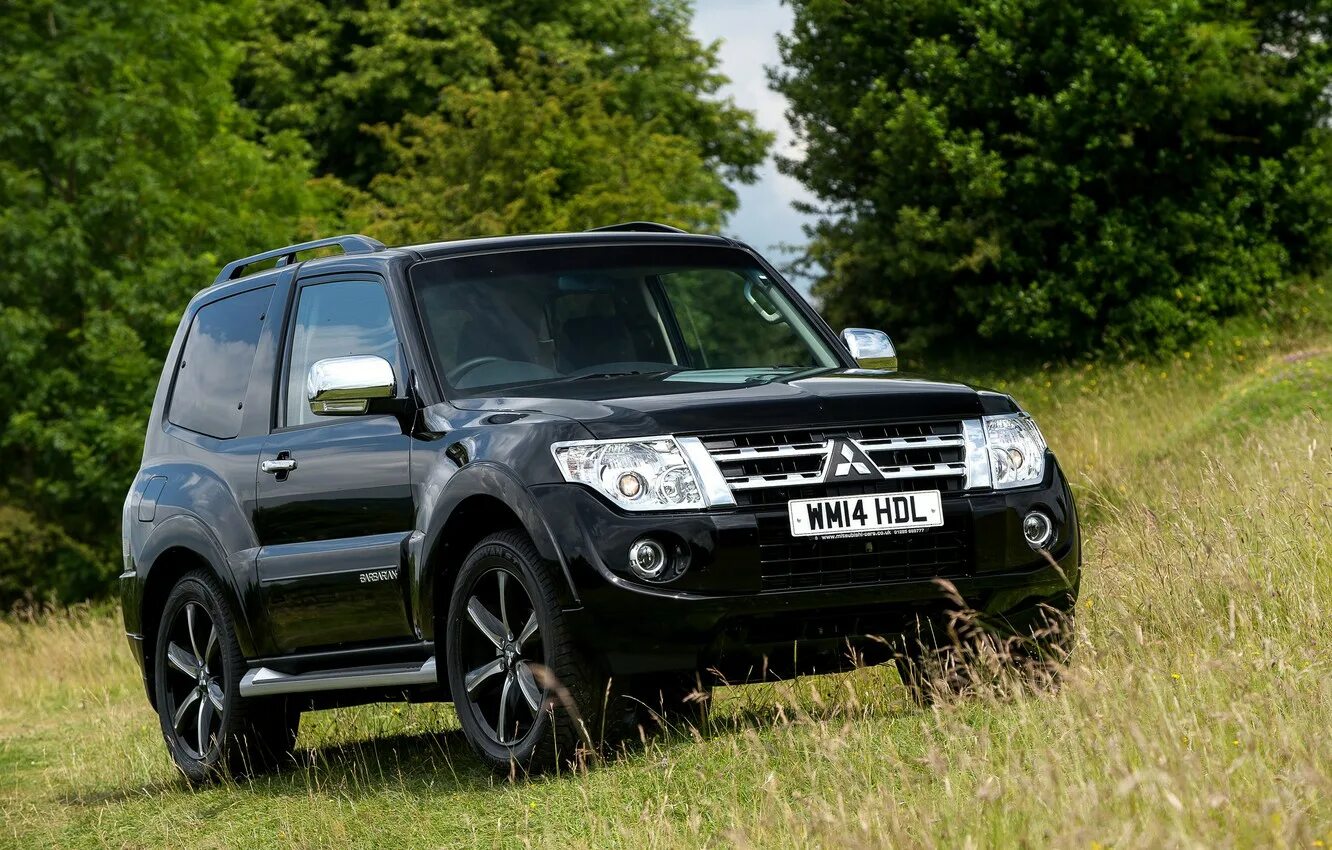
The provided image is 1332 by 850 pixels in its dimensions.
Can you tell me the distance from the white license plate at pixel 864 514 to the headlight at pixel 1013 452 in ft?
1.02

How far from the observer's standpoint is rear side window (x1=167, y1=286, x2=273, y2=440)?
28.8 feet

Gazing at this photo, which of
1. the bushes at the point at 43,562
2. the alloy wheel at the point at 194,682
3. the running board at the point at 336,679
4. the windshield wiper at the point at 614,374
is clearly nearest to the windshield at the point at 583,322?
the windshield wiper at the point at 614,374

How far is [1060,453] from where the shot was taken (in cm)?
1873

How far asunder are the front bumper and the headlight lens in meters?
0.04

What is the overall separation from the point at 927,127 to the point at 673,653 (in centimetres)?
2324

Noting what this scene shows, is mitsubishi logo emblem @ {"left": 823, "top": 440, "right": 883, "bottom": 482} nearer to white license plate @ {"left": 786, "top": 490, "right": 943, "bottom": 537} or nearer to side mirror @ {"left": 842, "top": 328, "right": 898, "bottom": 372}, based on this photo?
white license plate @ {"left": 786, "top": 490, "right": 943, "bottom": 537}

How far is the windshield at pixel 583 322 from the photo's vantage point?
753 cm

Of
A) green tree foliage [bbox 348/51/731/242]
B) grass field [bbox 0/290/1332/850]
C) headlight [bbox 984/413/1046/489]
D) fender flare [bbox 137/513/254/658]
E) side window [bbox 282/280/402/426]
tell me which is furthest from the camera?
green tree foliage [bbox 348/51/731/242]

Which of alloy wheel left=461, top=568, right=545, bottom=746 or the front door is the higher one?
the front door

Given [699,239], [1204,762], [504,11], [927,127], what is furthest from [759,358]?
[504,11]

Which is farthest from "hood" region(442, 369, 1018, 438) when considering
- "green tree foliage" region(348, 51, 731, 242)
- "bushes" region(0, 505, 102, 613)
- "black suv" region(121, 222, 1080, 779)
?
"bushes" region(0, 505, 102, 613)

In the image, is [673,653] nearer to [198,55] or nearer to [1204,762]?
[1204,762]

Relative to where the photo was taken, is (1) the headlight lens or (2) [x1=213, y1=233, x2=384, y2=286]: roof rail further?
(2) [x1=213, y1=233, x2=384, y2=286]: roof rail

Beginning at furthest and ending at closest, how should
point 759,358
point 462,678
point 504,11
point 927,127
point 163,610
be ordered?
1. point 504,11
2. point 927,127
3. point 163,610
4. point 759,358
5. point 462,678
